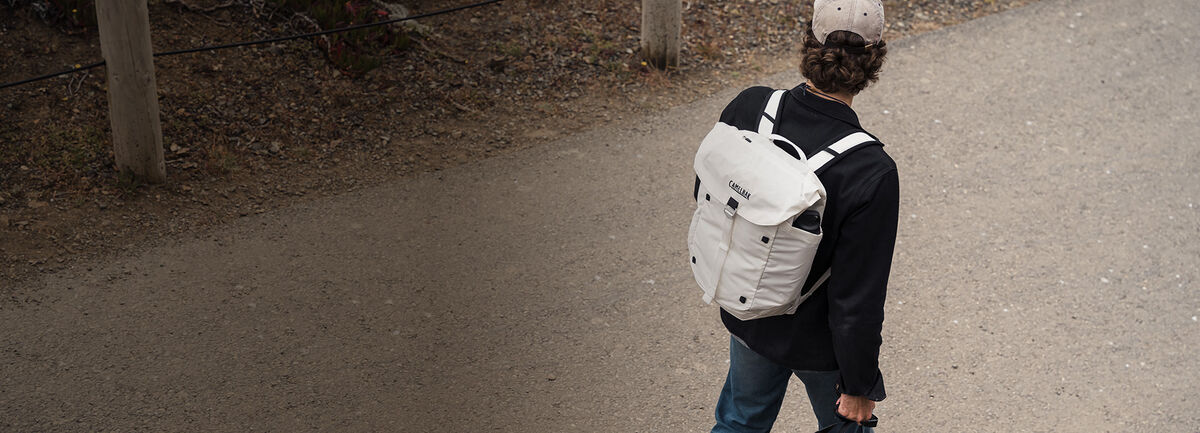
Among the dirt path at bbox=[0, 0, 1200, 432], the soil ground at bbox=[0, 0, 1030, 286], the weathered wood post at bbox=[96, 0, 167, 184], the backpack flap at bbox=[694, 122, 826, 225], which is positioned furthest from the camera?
the soil ground at bbox=[0, 0, 1030, 286]

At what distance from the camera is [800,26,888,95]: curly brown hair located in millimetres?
2797

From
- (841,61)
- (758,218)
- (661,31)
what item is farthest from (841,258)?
(661,31)

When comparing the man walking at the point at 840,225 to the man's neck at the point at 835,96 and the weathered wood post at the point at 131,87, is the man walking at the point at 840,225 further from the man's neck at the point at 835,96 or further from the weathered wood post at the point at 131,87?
the weathered wood post at the point at 131,87

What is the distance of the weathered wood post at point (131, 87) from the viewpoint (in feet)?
17.2

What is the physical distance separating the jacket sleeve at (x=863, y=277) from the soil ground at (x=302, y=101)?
3.65 m

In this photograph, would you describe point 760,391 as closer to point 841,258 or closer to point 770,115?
point 841,258

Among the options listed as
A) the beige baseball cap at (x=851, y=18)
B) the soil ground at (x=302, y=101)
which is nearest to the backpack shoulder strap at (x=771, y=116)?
the beige baseball cap at (x=851, y=18)

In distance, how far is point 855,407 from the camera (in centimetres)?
294

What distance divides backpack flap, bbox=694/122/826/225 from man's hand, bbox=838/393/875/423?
626 millimetres

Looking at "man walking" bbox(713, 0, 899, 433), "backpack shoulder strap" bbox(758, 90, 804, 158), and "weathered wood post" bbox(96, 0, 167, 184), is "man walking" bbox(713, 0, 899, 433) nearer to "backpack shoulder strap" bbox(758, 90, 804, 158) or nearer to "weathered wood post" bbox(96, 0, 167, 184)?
"backpack shoulder strap" bbox(758, 90, 804, 158)

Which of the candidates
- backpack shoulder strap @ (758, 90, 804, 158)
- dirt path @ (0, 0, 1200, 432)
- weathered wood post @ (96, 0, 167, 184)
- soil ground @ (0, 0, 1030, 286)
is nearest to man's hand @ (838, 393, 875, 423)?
backpack shoulder strap @ (758, 90, 804, 158)

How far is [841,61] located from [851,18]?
0.12 metres

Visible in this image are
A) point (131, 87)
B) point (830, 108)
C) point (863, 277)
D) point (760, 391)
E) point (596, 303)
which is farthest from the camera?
point (131, 87)

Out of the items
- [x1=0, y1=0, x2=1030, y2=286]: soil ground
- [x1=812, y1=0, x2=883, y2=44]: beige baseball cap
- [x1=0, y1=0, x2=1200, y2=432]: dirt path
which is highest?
[x1=812, y1=0, x2=883, y2=44]: beige baseball cap
